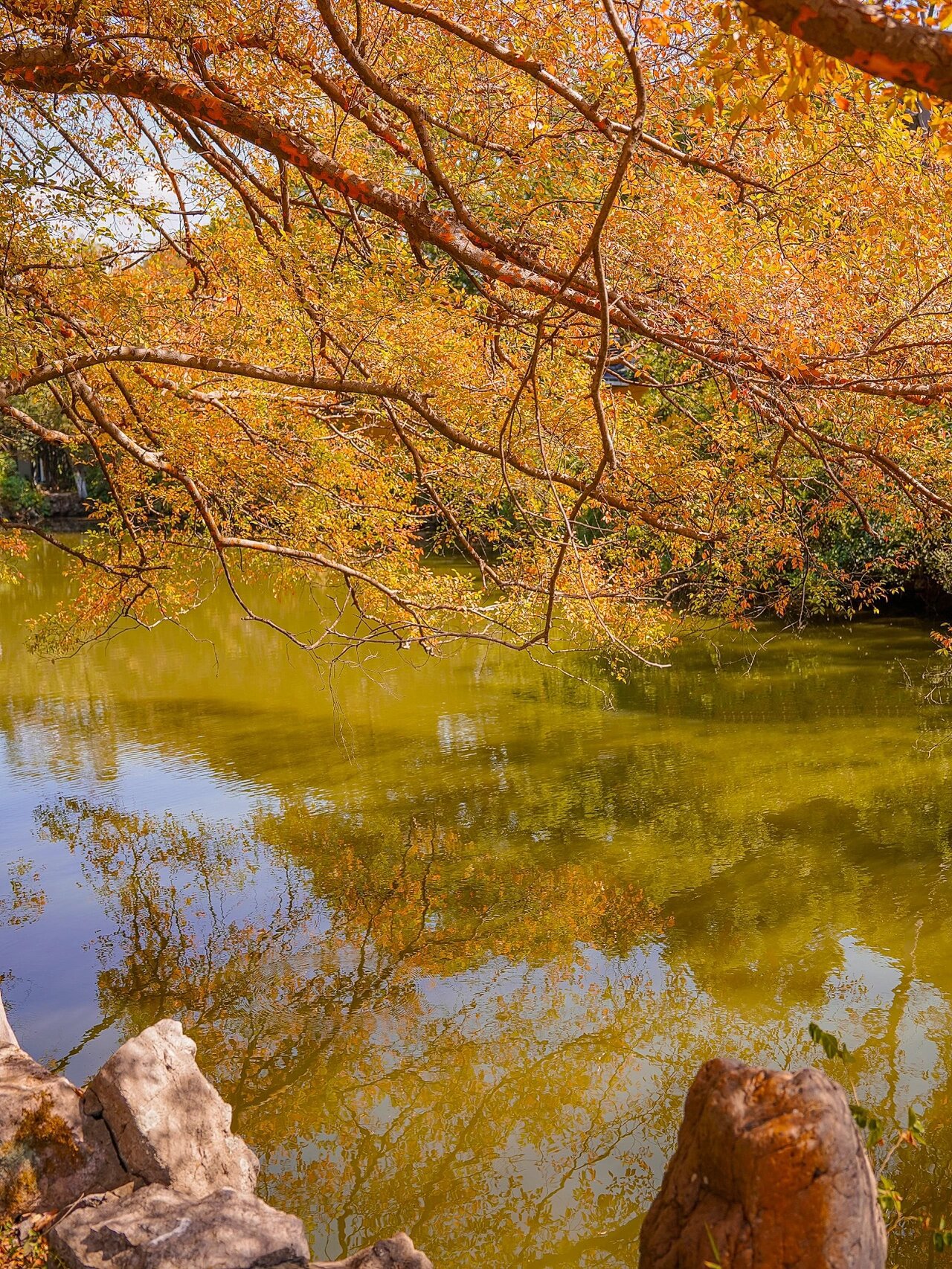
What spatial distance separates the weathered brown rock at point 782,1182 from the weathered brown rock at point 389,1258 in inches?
31.3

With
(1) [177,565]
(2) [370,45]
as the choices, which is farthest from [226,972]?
(2) [370,45]

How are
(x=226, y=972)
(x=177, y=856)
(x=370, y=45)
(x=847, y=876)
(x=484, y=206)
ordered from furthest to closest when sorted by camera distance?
(x=177, y=856)
(x=847, y=876)
(x=226, y=972)
(x=484, y=206)
(x=370, y=45)

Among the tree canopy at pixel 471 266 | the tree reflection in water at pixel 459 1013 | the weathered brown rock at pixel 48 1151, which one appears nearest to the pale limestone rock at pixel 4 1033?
the weathered brown rock at pixel 48 1151

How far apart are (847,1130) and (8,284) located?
180 inches

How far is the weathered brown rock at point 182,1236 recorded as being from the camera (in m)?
3.05

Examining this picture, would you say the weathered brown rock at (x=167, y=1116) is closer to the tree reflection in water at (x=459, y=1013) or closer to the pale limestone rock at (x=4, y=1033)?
the tree reflection in water at (x=459, y=1013)

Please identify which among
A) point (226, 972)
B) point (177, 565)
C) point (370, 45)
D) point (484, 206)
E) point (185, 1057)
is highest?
point (370, 45)

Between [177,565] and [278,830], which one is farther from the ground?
[177,565]

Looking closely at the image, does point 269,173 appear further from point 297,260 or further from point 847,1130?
point 847,1130

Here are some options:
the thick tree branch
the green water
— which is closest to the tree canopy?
the thick tree branch

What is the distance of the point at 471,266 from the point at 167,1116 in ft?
9.92

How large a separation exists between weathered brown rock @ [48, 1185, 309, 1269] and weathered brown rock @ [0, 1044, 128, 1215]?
0.94 feet

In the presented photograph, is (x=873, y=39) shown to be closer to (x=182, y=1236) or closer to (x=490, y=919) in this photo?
(x=182, y=1236)

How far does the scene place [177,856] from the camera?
24.7 feet
